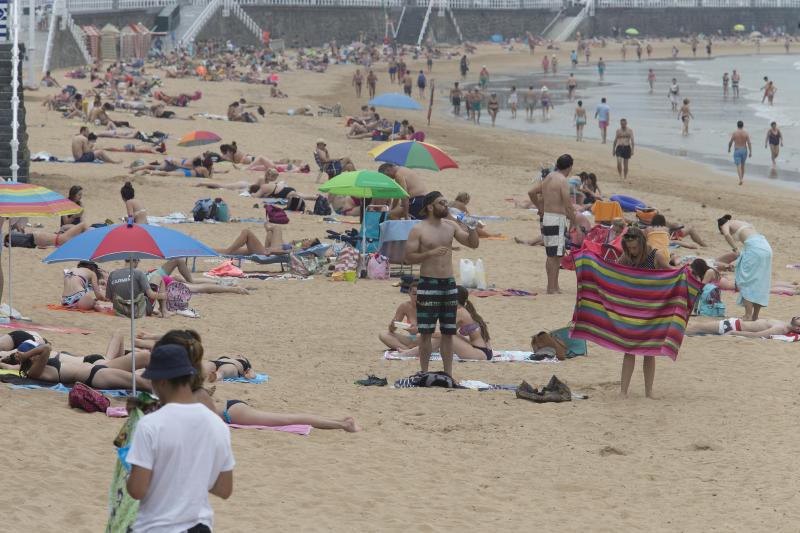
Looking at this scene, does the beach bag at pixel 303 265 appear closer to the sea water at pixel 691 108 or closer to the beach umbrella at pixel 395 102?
the beach umbrella at pixel 395 102

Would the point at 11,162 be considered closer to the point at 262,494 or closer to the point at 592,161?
the point at 262,494

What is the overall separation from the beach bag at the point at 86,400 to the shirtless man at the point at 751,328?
5.54 m

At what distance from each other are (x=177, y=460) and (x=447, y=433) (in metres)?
4.35

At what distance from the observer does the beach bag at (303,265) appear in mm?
13992

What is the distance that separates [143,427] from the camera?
12.5ft

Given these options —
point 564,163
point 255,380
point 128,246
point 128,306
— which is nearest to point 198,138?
point 564,163

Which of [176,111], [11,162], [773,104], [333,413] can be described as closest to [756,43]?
[773,104]

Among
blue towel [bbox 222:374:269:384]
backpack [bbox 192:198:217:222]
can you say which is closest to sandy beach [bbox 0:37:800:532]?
blue towel [bbox 222:374:269:384]

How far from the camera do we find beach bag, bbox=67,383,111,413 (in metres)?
7.94

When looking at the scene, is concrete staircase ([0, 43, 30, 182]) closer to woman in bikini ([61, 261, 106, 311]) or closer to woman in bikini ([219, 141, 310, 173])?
woman in bikini ([219, 141, 310, 173])

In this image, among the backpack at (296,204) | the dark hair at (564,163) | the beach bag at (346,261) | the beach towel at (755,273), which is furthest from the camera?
the backpack at (296,204)

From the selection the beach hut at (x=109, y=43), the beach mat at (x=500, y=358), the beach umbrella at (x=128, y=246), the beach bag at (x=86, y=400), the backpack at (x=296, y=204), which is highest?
the beach hut at (x=109, y=43)

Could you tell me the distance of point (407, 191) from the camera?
46.3 ft

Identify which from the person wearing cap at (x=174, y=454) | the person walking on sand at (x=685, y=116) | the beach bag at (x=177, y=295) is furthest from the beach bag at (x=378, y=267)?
the person walking on sand at (x=685, y=116)
